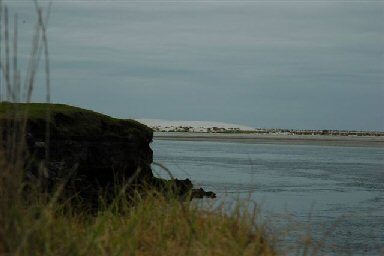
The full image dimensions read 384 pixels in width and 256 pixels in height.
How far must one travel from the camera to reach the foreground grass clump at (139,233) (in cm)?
599

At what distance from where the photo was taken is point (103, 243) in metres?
7.47

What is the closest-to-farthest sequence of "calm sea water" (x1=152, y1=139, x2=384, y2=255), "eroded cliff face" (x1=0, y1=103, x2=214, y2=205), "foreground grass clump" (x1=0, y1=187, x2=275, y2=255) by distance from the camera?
"foreground grass clump" (x1=0, y1=187, x2=275, y2=255) → "calm sea water" (x1=152, y1=139, x2=384, y2=255) → "eroded cliff face" (x1=0, y1=103, x2=214, y2=205)

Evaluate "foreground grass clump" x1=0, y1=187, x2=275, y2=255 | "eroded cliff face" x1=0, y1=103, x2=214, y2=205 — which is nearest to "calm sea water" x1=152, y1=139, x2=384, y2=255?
"foreground grass clump" x1=0, y1=187, x2=275, y2=255

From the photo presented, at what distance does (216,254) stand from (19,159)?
2272 mm

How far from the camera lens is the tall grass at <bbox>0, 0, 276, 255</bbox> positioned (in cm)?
600

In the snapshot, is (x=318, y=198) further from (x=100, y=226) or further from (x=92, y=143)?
(x=100, y=226)

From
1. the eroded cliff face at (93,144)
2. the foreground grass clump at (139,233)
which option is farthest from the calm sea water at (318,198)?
the eroded cliff face at (93,144)

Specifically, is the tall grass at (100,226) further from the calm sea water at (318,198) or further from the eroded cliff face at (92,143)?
the eroded cliff face at (92,143)

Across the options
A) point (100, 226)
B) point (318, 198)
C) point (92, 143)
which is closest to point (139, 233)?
point (100, 226)

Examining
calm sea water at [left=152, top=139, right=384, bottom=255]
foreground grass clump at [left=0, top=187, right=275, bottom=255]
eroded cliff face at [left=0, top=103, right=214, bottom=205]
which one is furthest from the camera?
eroded cliff face at [left=0, top=103, right=214, bottom=205]

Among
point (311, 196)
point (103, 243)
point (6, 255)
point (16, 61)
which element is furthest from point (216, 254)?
point (311, 196)

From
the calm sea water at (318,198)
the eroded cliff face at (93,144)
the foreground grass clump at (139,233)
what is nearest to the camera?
the foreground grass clump at (139,233)

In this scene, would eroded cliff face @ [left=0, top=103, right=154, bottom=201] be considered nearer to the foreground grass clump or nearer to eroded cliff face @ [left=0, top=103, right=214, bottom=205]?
eroded cliff face @ [left=0, top=103, right=214, bottom=205]

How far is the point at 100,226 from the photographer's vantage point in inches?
293
